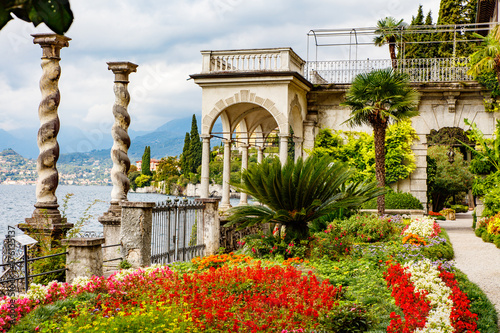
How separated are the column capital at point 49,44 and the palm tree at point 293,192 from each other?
4.43 metres

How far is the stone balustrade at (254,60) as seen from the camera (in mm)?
17203

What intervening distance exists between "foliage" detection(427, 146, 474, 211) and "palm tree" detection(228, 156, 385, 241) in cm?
2222

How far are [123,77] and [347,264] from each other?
6.45m

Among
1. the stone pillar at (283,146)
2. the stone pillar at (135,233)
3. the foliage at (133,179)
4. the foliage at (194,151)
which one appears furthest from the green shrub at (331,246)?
the foliage at (133,179)

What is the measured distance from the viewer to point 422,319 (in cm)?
578

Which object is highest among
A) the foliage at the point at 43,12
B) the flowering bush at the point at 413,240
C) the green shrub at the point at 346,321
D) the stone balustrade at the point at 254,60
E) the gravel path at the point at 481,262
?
the stone balustrade at the point at 254,60

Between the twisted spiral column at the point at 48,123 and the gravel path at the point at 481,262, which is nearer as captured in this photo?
the gravel path at the point at 481,262

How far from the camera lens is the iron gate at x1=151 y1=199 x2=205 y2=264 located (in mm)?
9682

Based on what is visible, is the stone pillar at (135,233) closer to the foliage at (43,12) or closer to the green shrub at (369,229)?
the green shrub at (369,229)

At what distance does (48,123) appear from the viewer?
9.84 m

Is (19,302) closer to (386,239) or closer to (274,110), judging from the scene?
(386,239)

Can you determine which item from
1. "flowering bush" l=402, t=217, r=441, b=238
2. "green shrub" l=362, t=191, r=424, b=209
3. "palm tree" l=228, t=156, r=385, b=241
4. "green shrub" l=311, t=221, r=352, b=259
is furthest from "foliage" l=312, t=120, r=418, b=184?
"palm tree" l=228, t=156, r=385, b=241

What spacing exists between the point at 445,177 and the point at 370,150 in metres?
14.1

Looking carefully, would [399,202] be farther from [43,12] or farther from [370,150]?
[43,12]
